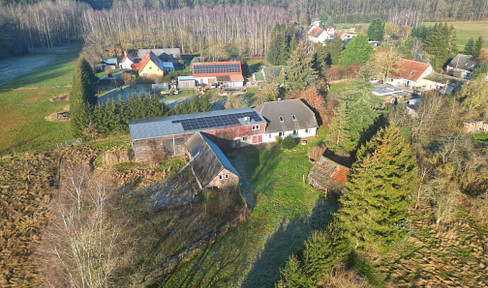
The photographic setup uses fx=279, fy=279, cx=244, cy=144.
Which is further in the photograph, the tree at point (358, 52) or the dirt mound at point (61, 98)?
the tree at point (358, 52)

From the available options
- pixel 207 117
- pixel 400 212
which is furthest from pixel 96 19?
pixel 400 212

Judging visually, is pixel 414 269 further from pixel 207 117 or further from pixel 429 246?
pixel 207 117

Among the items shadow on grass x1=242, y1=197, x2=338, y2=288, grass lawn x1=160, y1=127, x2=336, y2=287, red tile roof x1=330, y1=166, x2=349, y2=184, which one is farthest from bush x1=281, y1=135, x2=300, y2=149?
shadow on grass x1=242, y1=197, x2=338, y2=288

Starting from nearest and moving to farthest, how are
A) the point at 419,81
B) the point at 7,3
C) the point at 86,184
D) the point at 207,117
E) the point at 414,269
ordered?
the point at 414,269 → the point at 86,184 → the point at 207,117 → the point at 419,81 → the point at 7,3

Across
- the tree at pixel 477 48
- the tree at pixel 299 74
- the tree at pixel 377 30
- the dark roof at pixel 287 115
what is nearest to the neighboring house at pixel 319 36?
the tree at pixel 377 30

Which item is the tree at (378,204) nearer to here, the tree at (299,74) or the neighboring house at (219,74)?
the tree at (299,74)

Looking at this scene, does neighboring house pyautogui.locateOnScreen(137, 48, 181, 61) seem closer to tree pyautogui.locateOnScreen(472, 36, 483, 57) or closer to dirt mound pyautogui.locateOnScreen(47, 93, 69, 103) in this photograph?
dirt mound pyautogui.locateOnScreen(47, 93, 69, 103)
